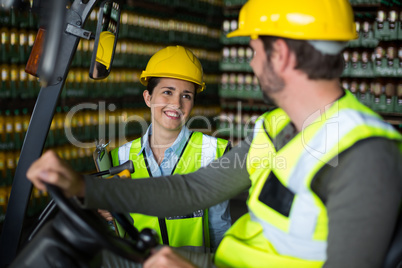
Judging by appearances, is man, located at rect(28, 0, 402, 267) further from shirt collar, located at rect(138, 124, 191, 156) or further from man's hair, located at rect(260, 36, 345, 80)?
shirt collar, located at rect(138, 124, 191, 156)

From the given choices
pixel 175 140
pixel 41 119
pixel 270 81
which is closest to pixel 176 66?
pixel 175 140

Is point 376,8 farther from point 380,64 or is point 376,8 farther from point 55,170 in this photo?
point 55,170

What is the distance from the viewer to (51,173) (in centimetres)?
148

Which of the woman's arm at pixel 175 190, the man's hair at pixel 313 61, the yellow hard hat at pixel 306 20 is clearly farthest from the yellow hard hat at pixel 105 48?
the man's hair at pixel 313 61

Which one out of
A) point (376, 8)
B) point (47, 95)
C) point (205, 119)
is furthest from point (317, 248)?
point (205, 119)

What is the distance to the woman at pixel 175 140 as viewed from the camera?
9.05 ft

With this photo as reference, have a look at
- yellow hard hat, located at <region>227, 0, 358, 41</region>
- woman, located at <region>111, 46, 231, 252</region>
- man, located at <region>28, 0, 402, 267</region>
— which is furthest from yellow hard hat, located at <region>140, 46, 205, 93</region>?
yellow hard hat, located at <region>227, 0, 358, 41</region>

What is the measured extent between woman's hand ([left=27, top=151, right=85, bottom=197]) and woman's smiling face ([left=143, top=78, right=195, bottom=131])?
1.29 m

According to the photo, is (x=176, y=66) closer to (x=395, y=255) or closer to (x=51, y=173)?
(x=51, y=173)

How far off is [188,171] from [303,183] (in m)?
1.43

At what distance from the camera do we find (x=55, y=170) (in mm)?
1490

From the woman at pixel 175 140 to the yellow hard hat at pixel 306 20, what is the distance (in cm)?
127

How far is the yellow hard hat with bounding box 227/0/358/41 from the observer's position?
151 cm

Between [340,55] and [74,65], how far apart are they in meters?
4.47
